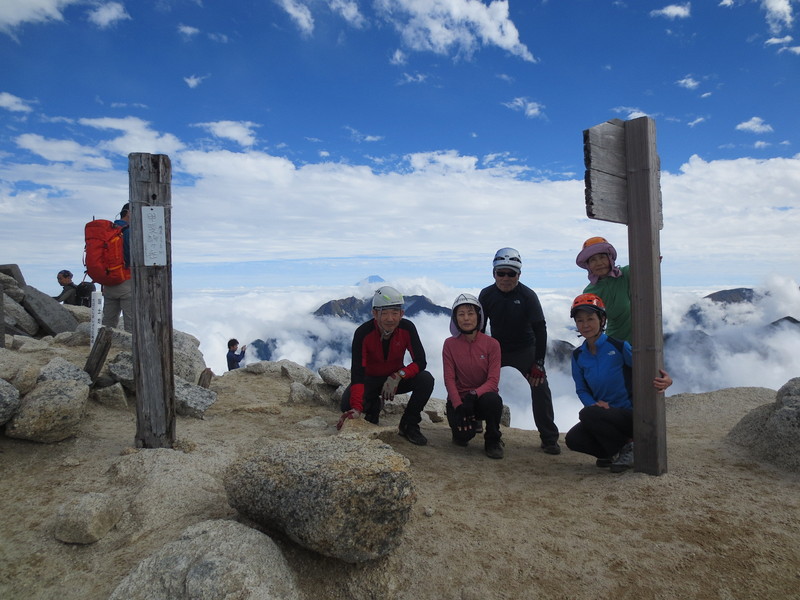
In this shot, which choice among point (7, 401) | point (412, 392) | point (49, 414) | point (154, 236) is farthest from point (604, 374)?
point (7, 401)

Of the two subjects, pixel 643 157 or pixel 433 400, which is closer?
pixel 643 157

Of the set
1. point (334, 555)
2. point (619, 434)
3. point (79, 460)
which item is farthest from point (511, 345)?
point (79, 460)

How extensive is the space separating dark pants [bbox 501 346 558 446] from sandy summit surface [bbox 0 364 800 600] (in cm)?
35

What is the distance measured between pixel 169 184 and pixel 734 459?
6.80 meters

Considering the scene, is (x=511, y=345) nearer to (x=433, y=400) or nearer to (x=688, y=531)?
(x=688, y=531)

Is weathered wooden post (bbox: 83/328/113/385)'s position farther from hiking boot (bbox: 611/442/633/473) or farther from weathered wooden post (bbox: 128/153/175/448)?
hiking boot (bbox: 611/442/633/473)

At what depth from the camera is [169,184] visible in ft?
18.1

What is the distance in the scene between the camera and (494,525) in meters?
4.31

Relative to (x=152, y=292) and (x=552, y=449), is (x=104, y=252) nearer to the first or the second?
(x=152, y=292)

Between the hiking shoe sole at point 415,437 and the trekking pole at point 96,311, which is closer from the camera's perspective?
the hiking shoe sole at point 415,437

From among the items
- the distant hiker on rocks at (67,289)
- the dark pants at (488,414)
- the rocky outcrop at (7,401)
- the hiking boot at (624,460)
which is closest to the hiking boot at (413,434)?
the dark pants at (488,414)

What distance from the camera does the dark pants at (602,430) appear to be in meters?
5.50

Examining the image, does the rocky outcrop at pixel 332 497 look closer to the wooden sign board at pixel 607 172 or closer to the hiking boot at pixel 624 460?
the hiking boot at pixel 624 460

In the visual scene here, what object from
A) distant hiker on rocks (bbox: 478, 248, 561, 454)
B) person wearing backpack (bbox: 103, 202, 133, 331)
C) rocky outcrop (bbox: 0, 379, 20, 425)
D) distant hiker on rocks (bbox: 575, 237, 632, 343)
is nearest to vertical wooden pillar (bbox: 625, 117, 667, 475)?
distant hiker on rocks (bbox: 575, 237, 632, 343)
